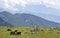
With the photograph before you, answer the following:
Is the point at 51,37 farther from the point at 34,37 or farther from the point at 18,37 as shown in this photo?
the point at 18,37

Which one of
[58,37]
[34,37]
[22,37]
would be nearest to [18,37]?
[22,37]

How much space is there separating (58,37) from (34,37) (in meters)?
4.50

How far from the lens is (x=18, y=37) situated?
1319 inches

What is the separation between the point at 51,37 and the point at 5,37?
27.3 ft

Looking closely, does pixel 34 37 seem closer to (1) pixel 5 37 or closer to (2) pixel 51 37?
(2) pixel 51 37

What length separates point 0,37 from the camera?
3231 cm

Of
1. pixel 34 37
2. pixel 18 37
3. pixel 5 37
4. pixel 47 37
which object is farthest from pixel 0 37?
pixel 47 37

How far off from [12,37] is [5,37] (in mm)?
Result: 1326

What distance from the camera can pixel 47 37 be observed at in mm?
33375

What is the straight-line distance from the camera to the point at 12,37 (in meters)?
33.7

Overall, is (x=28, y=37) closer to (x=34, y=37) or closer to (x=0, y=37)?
(x=34, y=37)

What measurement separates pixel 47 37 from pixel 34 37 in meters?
2.37

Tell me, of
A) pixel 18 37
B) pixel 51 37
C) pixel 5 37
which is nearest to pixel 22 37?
pixel 18 37

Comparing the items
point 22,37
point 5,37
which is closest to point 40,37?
point 22,37
